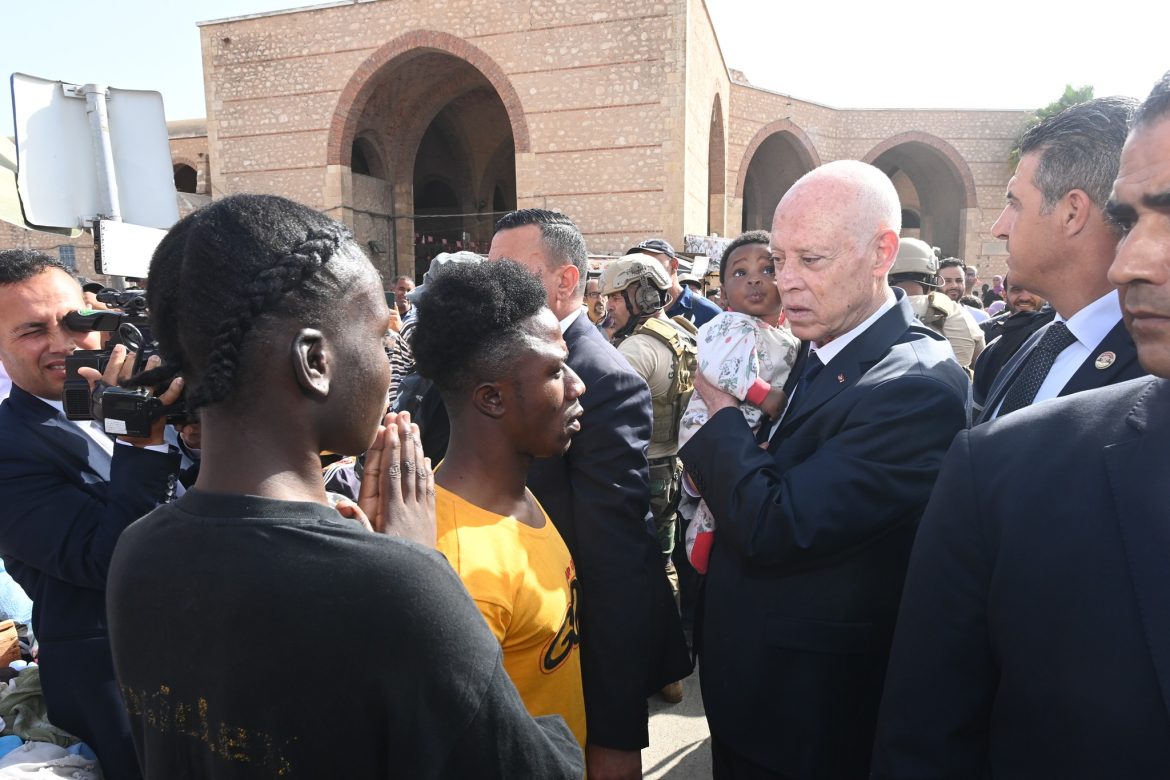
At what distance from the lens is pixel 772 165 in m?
22.6

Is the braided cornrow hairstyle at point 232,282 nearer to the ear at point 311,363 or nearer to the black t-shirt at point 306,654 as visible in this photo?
the ear at point 311,363

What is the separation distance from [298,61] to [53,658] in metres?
15.6

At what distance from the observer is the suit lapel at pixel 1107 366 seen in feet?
5.16

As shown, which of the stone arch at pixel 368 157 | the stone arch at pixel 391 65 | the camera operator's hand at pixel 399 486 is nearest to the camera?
the camera operator's hand at pixel 399 486

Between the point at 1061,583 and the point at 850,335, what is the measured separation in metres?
0.98

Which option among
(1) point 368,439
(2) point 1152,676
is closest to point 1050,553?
(2) point 1152,676

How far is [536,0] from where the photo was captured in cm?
1373

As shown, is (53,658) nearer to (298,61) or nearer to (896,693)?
(896,693)

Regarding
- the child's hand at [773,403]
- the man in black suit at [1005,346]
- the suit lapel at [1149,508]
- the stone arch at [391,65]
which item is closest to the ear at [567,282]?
the child's hand at [773,403]

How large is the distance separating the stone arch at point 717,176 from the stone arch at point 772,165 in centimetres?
126

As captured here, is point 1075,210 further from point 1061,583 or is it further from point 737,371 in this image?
point 1061,583

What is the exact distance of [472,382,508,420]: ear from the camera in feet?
5.92

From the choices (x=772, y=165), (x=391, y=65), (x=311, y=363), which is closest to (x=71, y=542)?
(x=311, y=363)

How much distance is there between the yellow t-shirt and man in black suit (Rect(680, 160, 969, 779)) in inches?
17.4
